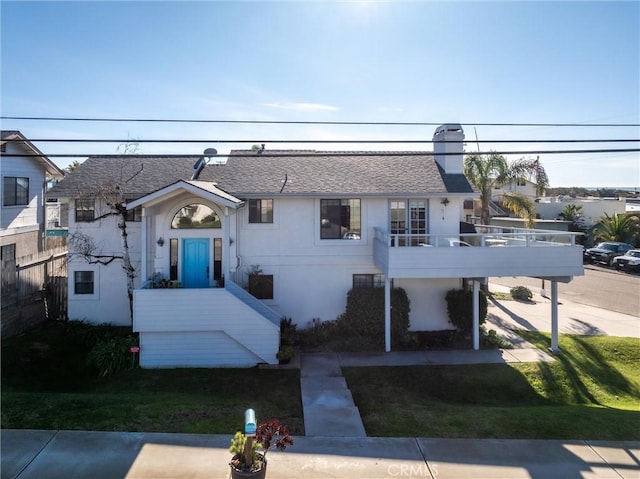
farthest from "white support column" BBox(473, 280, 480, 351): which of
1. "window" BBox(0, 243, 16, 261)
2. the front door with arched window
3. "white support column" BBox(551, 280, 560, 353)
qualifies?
"window" BBox(0, 243, 16, 261)

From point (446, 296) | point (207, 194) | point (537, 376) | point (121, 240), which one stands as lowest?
point (537, 376)

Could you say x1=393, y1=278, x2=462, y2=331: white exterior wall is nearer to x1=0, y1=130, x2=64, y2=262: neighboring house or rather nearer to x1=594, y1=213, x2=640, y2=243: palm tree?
x1=0, y1=130, x2=64, y2=262: neighboring house

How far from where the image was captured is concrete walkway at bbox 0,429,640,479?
22.4ft

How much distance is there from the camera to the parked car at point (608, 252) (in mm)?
32656

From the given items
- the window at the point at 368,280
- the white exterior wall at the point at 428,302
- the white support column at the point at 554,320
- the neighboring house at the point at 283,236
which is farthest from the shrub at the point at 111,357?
the white support column at the point at 554,320

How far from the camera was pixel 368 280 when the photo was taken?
1605 cm

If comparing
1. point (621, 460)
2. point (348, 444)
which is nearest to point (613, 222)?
point (621, 460)

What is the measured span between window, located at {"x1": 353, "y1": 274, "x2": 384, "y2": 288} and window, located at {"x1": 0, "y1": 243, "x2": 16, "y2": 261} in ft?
45.6

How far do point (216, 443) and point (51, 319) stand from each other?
12.3 metres

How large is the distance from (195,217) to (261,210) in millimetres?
2299

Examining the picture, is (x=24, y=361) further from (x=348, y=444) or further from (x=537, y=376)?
(x=537, y=376)

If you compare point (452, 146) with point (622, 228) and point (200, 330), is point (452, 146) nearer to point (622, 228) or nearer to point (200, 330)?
point (200, 330)

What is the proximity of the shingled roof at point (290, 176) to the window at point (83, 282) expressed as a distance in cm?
287

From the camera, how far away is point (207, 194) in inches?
522
